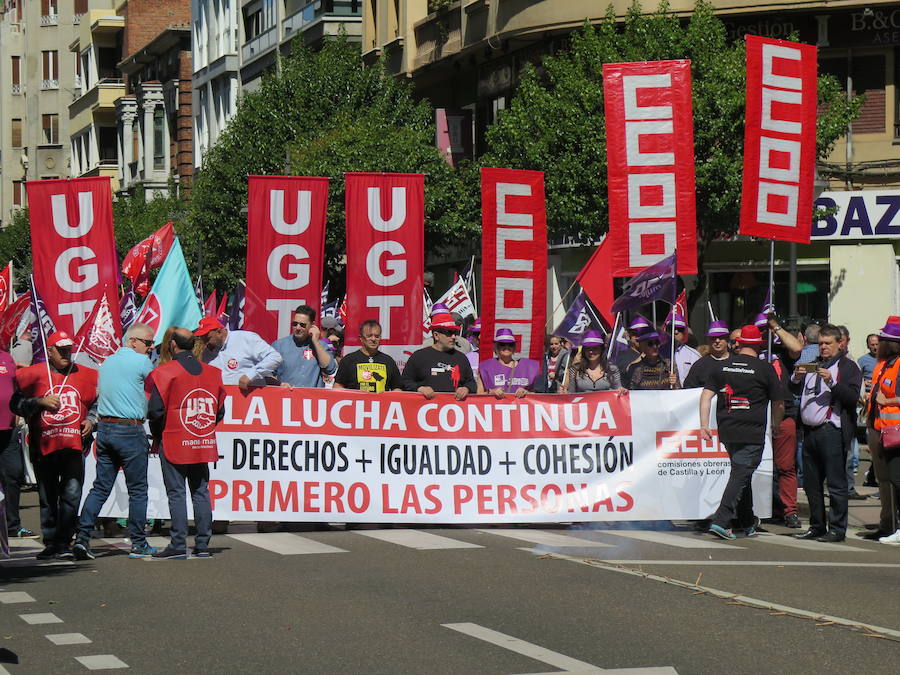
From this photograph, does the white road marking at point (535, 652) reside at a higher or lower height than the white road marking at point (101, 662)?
lower

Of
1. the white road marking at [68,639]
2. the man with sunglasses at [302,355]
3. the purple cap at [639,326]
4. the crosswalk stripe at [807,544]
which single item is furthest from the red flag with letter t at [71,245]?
the white road marking at [68,639]

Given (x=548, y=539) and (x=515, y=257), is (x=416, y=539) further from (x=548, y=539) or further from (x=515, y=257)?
(x=515, y=257)

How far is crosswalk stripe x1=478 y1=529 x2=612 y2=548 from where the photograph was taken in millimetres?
12398

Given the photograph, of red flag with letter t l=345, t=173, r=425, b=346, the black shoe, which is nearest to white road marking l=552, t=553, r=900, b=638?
the black shoe

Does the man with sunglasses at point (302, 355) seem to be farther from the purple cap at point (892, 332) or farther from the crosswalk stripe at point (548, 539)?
the purple cap at point (892, 332)

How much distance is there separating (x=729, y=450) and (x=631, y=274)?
298 cm

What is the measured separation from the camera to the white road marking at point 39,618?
8.79 m

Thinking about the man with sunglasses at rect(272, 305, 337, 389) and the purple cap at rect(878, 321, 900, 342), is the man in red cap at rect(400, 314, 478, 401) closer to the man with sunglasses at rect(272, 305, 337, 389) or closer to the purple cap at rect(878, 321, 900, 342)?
the man with sunglasses at rect(272, 305, 337, 389)

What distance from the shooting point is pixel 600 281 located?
1823cm

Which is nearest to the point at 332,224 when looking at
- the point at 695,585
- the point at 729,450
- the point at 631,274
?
the point at 631,274

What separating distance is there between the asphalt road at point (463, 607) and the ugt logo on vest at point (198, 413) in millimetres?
A: 927

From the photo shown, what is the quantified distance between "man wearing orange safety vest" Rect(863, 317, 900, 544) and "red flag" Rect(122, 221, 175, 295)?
12090mm

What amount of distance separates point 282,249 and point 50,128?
250ft

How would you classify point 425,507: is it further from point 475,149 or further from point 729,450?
point 475,149
